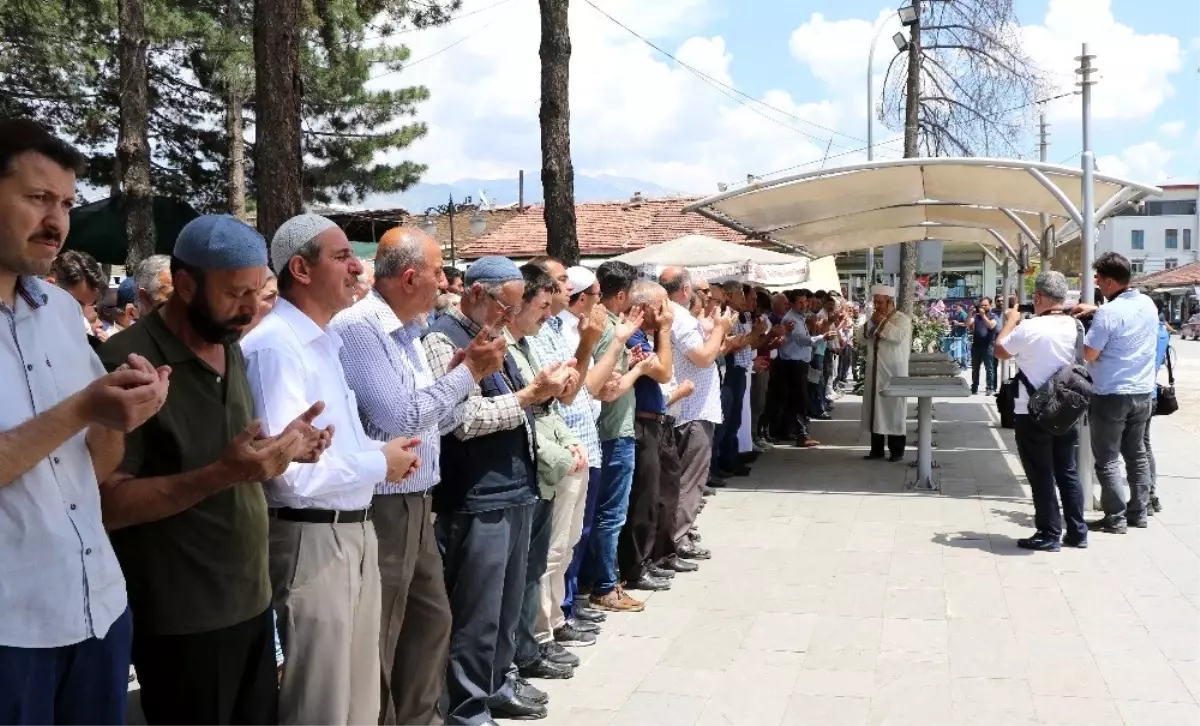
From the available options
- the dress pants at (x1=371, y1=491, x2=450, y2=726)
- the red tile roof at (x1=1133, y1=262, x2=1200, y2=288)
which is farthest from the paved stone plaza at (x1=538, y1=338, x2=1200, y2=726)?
the red tile roof at (x1=1133, y1=262, x2=1200, y2=288)

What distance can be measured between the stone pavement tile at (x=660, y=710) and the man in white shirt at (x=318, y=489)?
5.47 ft

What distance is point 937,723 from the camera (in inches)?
173

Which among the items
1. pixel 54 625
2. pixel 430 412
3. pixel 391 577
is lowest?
pixel 391 577

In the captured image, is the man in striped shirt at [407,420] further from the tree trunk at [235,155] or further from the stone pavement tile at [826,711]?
the tree trunk at [235,155]

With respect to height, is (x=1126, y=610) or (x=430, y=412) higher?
(x=430, y=412)

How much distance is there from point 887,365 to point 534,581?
7383 millimetres

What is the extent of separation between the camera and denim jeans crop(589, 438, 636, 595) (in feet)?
19.0

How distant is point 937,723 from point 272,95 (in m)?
6.20

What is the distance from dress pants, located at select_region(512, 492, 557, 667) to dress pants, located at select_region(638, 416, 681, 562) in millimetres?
1682

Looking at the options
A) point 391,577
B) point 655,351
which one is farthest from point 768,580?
point 391,577

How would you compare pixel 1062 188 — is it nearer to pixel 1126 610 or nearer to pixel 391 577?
pixel 1126 610

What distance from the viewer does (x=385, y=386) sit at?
3242 millimetres

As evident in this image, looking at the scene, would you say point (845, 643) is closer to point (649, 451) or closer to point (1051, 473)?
point (649, 451)

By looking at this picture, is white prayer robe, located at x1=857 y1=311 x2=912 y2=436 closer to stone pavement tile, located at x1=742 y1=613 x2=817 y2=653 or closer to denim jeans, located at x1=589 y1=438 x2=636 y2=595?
stone pavement tile, located at x1=742 y1=613 x2=817 y2=653
